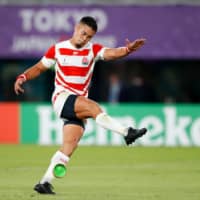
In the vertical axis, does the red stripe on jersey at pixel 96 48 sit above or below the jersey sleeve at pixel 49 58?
above

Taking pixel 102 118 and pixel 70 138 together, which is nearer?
pixel 102 118

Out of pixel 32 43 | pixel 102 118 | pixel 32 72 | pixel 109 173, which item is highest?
pixel 32 72

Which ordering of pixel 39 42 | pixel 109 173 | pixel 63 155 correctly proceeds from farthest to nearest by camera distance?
pixel 39 42
pixel 109 173
pixel 63 155

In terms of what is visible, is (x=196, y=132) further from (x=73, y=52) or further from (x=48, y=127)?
(x=73, y=52)

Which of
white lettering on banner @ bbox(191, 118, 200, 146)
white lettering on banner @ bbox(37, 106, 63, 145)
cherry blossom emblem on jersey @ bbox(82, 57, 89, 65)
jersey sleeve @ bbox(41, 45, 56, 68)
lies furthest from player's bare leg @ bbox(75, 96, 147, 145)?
white lettering on banner @ bbox(191, 118, 200, 146)

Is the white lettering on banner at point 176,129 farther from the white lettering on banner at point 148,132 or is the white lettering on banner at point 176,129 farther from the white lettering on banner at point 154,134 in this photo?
the white lettering on banner at point 154,134

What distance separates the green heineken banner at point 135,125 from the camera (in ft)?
73.8

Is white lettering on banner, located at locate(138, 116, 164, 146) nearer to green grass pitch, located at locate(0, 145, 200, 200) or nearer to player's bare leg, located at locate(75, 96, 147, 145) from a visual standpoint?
green grass pitch, located at locate(0, 145, 200, 200)

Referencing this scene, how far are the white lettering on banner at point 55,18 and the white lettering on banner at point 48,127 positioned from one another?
2.46m

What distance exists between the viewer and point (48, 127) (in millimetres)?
22531

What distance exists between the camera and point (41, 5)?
24078mm

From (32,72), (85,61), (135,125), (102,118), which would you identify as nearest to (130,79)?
(135,125)

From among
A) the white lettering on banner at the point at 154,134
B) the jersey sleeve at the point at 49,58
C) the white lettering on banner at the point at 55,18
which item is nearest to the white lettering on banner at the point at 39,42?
the white lettering on banner at the point at 55,18

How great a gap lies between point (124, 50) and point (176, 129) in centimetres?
1092
